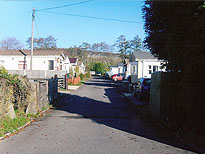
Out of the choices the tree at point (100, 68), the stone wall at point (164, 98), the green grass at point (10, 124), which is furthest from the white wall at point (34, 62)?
the tree at point (100, 68)

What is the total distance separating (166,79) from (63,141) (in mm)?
4499

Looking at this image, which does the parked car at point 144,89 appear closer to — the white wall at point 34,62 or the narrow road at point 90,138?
the narrow road at point 90,138

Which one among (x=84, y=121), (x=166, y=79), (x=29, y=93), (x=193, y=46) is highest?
(x=193, y=46)

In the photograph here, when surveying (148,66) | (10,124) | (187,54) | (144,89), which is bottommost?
(10,124)

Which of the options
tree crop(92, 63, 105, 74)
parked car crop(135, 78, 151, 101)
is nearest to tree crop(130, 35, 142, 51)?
tree crop(92, 63, 105, 74)

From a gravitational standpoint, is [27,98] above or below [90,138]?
above

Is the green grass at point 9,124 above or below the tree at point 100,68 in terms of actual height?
below

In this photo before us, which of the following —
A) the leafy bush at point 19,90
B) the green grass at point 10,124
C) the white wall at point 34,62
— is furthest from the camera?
the white wall at point 34,62

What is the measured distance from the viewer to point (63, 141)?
6.72 meters

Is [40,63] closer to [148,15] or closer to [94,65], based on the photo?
[148,15]

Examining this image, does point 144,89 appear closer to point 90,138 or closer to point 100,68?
point 90,138

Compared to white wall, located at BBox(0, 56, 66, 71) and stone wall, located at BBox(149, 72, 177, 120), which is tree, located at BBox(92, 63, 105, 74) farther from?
stone wall, located at BBox(149, 72, 177, 120)

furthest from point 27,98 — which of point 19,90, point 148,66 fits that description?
point 148,66

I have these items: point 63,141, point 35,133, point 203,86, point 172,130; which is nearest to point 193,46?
point 203,86
